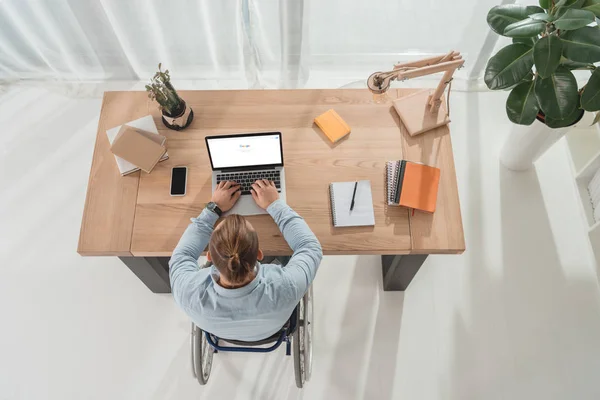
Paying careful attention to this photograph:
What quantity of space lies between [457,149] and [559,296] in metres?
0.94

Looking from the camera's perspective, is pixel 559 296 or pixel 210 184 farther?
pixel 559 296

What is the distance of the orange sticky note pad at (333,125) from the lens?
1.85 m

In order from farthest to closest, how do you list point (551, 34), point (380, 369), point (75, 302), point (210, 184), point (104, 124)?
point (75, 302), point (380, 369), point (104, 124), point (210, 184), point (551, 34)

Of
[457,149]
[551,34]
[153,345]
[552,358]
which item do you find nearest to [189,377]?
[153,345]

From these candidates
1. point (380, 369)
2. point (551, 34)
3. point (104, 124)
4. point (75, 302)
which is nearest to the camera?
point (551, 34)

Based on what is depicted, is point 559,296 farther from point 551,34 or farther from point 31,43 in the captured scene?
point 31,43

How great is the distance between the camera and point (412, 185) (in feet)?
5.71

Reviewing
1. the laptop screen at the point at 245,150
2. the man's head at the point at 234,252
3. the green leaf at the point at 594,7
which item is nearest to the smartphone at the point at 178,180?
the laptop screen at the point at 245,150

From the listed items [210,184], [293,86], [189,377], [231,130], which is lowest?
[189,377]

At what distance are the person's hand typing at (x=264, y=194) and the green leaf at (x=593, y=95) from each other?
1160 millimetres

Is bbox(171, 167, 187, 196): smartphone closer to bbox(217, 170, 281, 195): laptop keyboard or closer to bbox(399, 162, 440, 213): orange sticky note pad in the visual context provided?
bbox(217, 170, 281, 195): laptop keyboard

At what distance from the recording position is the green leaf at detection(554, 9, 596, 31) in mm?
1422

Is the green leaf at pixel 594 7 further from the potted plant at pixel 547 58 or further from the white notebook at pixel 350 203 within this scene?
the white notebook at pixel 350 203

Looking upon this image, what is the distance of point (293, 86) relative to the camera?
2857 mm
